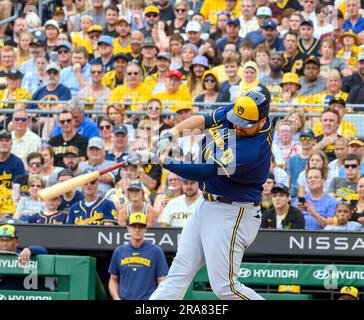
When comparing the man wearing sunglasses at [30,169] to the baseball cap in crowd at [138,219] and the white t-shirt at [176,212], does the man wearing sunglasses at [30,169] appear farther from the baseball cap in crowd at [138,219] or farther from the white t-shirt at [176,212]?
the baseball cap in crowd at [138,219]

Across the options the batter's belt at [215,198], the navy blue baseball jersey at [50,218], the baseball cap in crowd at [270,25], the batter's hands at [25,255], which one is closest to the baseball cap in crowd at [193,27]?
the baseball cap in crowd at [270,25]

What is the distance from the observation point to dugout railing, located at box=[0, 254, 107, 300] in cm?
907

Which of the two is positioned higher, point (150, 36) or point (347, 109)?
point (150, 36)

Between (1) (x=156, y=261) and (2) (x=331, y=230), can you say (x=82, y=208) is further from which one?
(2) (x=331, y=230)

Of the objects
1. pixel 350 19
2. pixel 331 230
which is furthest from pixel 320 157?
pixel 350 19

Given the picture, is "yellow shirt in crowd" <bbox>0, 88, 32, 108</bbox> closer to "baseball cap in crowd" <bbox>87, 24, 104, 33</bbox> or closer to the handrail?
"baseball cap in crowd" <bbox>87, 24, 104, 33</bbox>

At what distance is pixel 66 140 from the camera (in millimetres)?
11742

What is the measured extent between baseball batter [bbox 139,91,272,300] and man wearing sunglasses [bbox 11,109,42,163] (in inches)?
197

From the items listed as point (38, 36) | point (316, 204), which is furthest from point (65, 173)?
point (38, 36)

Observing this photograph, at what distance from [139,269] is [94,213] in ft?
4.09

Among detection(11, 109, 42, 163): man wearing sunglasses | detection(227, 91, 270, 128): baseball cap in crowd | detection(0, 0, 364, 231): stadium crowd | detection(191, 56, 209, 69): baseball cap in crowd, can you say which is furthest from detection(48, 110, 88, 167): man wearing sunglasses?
detection(227, 91, 270, 128): baseball cap in crowd

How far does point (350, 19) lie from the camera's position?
521 inches
